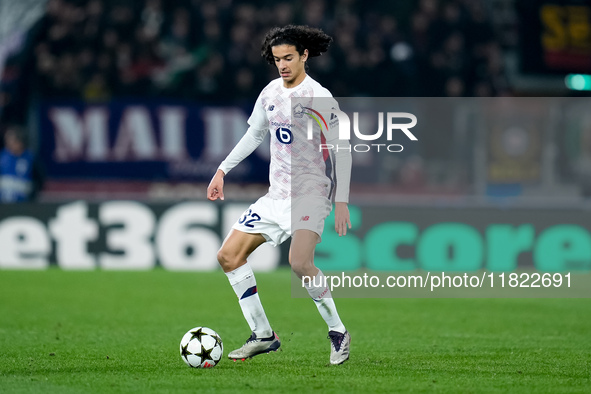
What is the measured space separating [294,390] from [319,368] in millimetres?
863

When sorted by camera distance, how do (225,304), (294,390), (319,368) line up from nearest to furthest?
1. (294,390)
2. (319,368)
3. (225,304)

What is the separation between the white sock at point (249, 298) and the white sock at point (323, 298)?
1.29 feet

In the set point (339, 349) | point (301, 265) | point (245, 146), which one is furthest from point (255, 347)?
point (245, 146)

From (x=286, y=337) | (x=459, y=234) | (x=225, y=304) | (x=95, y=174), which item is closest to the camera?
(x=286, y=337)

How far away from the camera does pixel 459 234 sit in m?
13.4

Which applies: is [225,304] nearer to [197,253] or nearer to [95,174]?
[197,253]

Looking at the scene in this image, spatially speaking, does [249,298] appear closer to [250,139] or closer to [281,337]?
[250,139]

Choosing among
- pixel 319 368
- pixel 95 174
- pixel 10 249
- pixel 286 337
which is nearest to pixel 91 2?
pixel 95 174

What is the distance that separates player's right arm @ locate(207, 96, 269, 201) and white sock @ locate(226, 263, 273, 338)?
20.7 inches

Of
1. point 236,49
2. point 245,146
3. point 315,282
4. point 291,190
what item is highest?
point 236,49

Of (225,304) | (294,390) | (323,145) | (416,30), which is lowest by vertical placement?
(225,304)

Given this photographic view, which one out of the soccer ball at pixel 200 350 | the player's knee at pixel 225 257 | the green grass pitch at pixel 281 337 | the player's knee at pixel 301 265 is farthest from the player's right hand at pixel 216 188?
the green grass pitch at pixel 281 337

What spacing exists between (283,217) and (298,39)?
117 cm

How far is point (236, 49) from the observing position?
15867mm
